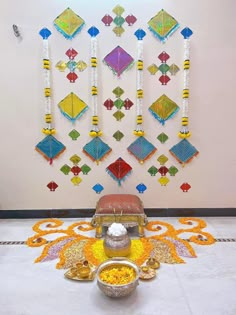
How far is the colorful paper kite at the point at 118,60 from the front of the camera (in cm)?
281

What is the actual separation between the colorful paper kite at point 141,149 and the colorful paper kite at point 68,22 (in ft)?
4.01

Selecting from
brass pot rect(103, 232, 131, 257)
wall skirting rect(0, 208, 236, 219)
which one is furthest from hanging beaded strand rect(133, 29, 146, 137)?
brass pot rect(103, 232, 131, 257)

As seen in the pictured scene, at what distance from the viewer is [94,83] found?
2.83 m

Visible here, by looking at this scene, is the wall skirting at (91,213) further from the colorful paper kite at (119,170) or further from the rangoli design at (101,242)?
the colorful paper kite at (119,170)

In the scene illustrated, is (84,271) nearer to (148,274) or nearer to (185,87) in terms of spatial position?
(148,274)

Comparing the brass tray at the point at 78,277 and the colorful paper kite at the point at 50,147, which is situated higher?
the colorful paper kite at the point at 50,147

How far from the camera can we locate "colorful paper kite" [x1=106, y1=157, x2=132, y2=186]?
299cm

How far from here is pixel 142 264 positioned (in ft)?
7.09

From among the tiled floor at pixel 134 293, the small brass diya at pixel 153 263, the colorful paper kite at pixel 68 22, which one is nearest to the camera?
the tiled floor at pixel 134 293

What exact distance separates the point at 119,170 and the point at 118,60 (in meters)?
1.09

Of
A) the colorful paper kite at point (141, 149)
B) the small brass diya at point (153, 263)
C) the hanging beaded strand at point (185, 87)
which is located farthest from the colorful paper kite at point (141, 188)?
the small brass diya at point (153, 263)

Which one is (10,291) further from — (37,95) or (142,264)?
(37,95)

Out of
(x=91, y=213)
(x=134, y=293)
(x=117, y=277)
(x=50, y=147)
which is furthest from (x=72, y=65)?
(x=134, y=293)

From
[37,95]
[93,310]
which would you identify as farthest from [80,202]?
[93,310]
